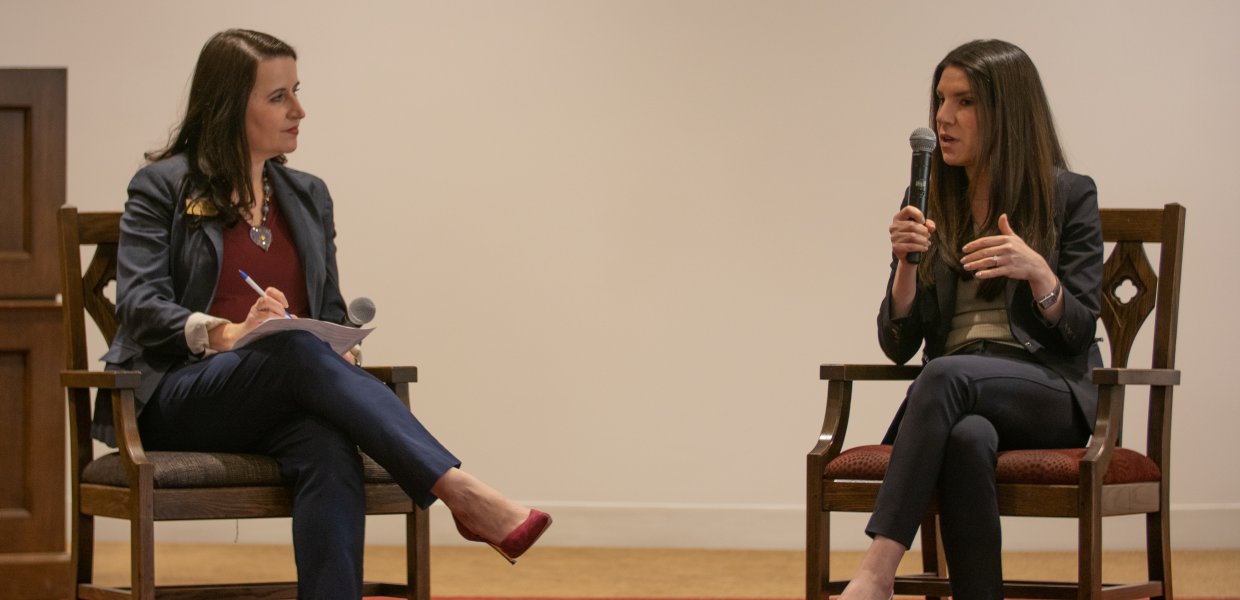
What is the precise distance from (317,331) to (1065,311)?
1.35m

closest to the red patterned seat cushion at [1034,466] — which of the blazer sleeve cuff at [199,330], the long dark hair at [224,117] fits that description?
the blazer sleeve cuff at [199,330]

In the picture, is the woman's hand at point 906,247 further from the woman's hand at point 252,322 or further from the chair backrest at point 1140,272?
the woman's hand at point 252,322

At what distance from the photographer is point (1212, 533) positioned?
4.21m

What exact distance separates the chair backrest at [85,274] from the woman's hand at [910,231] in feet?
4.98

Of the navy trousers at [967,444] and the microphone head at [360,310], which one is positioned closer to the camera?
the navy trousers at [967,444]

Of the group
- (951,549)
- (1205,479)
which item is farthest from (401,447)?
(1205,479)

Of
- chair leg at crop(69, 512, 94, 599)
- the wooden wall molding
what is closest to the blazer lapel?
chair leg at crop(69, 512, 94, 599)

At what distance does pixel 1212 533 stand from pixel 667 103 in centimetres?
225

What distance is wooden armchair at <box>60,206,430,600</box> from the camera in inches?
87.7

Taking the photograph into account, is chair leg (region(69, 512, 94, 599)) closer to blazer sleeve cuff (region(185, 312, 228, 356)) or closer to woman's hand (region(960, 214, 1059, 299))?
blazer sleeve cuff (region(185, 312, 228, 356))

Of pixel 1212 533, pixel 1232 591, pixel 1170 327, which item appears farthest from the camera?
pixel 1212 533

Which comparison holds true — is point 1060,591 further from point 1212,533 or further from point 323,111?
point 323,111

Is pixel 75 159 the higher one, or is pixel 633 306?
pixel 75 159

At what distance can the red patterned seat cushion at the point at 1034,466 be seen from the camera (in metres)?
2.20
